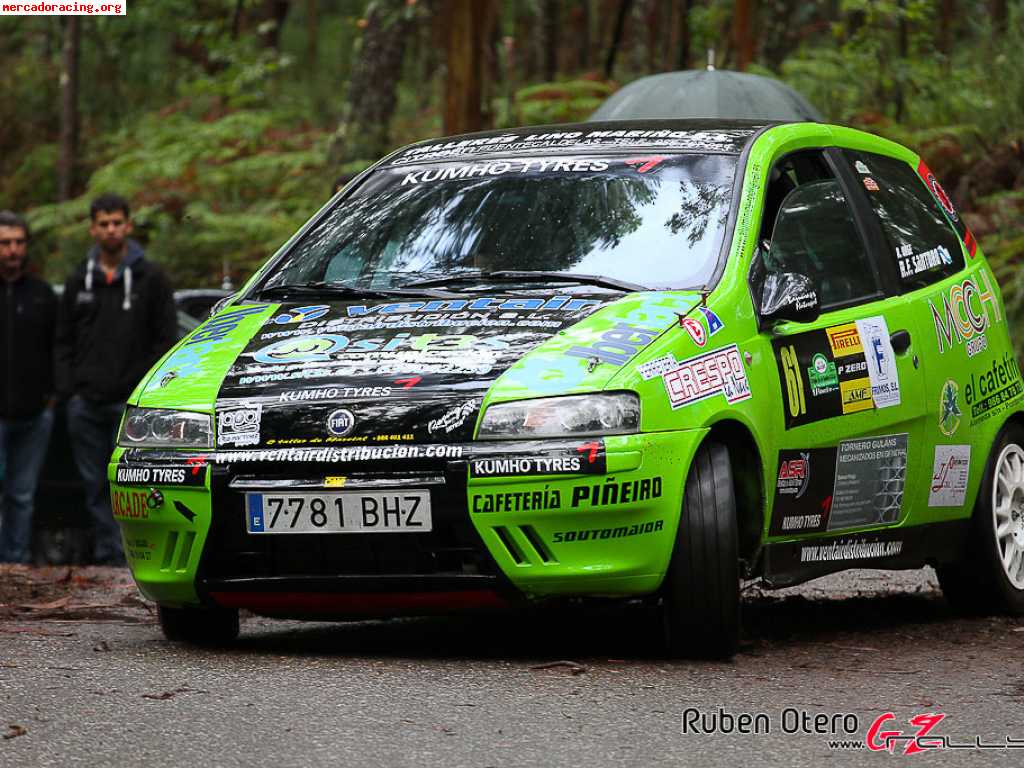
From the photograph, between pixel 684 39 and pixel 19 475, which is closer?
pixel 19 475

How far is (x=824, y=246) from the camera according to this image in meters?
6.78

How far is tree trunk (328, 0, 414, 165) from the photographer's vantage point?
21609mm

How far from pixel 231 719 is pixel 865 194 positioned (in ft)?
11.8

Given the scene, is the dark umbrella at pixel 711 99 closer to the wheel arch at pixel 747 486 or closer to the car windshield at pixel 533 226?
the car windshield at pixel 533 226

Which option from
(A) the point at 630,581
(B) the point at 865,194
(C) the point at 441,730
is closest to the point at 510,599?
(A) the point at 630,581

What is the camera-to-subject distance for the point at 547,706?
16.2ft

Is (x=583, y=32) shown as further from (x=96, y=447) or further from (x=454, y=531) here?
(x=454, y=531)

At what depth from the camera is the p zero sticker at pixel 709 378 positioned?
561 cm

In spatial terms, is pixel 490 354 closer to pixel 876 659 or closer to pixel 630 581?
pixel 630 581

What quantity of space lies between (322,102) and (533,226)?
24.7 metres

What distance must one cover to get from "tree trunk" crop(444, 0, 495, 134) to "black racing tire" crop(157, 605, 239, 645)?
32.2 ft

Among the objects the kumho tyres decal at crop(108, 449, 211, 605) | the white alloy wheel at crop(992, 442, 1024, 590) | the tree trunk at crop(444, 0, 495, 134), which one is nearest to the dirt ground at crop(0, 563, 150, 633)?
the kumho tyres decal at crop(108, 449, 211, 605)

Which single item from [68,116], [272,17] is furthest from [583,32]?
[68,116]

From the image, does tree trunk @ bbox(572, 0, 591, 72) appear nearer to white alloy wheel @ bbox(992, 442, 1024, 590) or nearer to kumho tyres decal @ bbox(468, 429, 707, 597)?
white alloy wheel @ bbox(992, 442, 1024, 590)
